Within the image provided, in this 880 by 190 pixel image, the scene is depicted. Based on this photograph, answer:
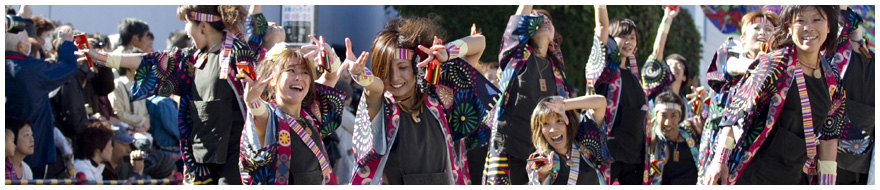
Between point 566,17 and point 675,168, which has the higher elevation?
point 566,17

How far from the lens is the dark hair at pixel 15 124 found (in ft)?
21.8

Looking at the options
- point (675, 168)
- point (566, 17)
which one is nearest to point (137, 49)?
point (675, 168)

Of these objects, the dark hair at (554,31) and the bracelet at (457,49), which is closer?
the bracelet at (457,49)

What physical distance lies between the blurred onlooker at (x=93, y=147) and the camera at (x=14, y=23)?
1.16m

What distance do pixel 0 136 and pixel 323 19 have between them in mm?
7049

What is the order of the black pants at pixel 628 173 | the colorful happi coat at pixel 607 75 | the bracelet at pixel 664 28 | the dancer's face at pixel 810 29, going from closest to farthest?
the dancer's face at pixel 810 29 → the colorful happi coat at pixel 607 75 → the black pants at pixel 628 173 → the bracelet at pixel 664 28

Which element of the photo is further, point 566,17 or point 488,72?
point 566,17

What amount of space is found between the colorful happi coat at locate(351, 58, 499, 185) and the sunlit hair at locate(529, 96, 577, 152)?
95 centimetres

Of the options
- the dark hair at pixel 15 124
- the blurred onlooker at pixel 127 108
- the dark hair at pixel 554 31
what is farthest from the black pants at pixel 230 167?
the blurred onlooker at pixel 127 108

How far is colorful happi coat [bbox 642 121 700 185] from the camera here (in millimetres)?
7367

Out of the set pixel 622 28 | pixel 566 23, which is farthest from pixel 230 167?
pixel 566 23

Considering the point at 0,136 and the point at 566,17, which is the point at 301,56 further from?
the point at 566,17

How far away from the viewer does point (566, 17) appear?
1316 cm

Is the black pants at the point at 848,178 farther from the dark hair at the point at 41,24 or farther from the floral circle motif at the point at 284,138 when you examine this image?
the dark hair at the point at 41,24
